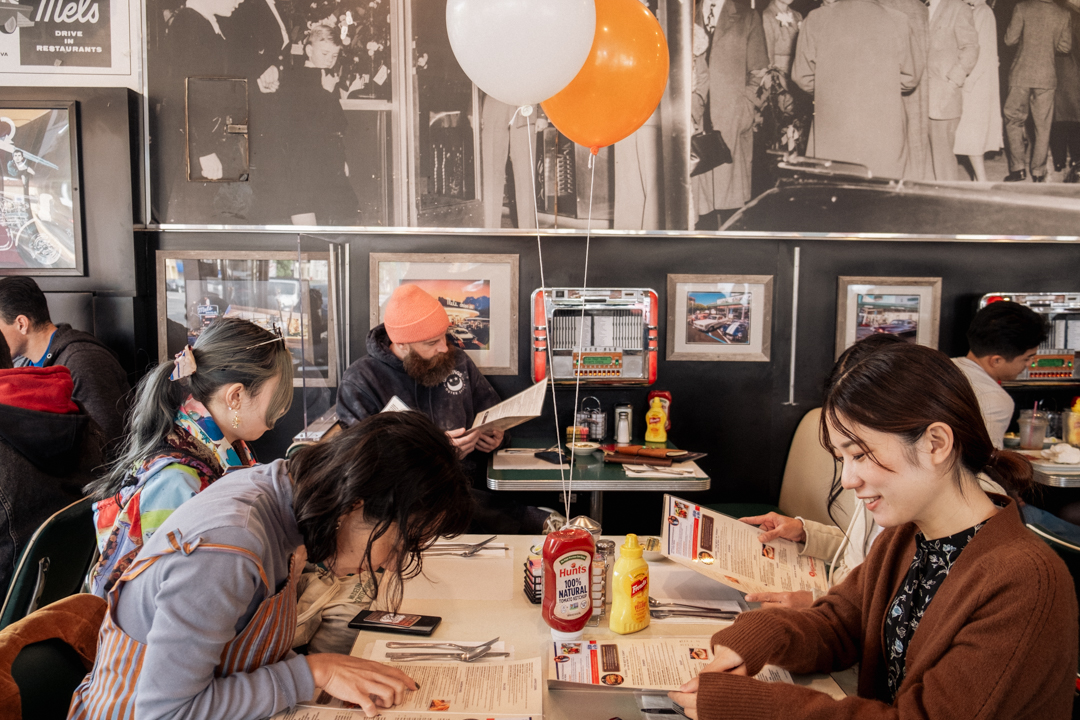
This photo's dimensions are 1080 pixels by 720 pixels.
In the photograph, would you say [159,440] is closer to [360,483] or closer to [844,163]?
[360,483]

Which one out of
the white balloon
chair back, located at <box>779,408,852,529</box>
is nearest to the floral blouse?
the white balloon

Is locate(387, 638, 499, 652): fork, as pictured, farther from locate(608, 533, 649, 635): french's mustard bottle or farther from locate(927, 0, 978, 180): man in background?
locate(927, 0, 978, 180): man in background

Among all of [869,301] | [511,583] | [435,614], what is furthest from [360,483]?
[869,301]

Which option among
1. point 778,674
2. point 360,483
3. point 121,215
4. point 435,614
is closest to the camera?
point 360,483

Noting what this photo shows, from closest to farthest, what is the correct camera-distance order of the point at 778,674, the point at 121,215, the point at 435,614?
the point at 778,674, the point at 435,614, the point at 121,215

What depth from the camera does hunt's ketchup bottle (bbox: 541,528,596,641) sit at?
1458 mm

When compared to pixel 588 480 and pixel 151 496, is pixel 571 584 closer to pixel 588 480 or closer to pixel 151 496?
pixel 151 496

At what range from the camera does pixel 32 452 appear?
2299 mm

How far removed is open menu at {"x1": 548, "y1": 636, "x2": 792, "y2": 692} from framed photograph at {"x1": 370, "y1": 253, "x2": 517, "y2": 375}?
2.53 m

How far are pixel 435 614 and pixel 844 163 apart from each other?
3.45m

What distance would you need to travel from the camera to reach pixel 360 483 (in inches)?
48.7

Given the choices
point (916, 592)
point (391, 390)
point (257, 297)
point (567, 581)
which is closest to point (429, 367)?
point (391, 390)

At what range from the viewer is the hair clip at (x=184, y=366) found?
5.98 feet

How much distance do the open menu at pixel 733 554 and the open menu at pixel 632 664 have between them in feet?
0.69
